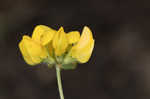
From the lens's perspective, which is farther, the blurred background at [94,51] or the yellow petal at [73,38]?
the blurred background at [94,51]

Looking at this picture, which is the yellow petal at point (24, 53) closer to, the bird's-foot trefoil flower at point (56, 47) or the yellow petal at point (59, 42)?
the bird's-foot trefoil flower at point (56, 47)

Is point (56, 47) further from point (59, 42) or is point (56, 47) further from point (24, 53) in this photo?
point (24, 53)

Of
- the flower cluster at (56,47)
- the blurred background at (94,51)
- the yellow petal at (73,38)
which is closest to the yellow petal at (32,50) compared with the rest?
the flower cluster at (56,47)

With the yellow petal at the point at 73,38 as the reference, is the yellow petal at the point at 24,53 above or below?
below

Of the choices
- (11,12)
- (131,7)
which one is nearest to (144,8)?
(131,7)

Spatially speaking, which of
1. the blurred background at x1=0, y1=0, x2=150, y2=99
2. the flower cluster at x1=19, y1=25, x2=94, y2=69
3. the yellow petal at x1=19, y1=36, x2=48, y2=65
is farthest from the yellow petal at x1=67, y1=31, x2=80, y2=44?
the blurred background at x1=0, y1=0, x2=150, y2=99

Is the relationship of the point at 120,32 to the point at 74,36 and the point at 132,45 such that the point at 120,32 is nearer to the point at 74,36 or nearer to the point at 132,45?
the point at 132,45

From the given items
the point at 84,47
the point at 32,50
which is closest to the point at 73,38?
the point at 84,47
